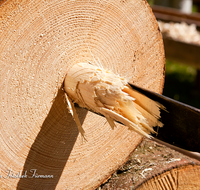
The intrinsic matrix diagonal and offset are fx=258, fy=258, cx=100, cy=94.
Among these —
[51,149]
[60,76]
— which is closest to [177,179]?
[51,149]

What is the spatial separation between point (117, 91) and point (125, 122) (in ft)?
0.39

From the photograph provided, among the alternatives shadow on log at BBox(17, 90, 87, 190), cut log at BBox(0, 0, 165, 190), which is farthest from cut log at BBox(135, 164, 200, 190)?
shadow on log at BBox(17, 90, 87, 190)

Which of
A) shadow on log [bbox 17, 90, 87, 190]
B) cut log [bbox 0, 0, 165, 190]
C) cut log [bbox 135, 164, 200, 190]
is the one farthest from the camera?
cut log [bbox 135, 164, 200, 190]

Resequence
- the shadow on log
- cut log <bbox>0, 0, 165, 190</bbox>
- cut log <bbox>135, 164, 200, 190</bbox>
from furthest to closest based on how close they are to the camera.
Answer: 1. cut log <bbox>135, 164, 200, 190</bbox>
2. the shadow on log
3. cut log <bbox>0, 0, 165, 190</bbox>

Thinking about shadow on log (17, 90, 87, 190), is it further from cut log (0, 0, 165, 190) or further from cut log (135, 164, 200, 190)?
cut log (135, 164, 200, 190)

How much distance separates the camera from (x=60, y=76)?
3.48ft

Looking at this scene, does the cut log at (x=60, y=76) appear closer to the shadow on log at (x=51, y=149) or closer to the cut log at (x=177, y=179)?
the shadow on log at (x=51, y=149)

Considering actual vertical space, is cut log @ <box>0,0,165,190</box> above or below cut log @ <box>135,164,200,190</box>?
above

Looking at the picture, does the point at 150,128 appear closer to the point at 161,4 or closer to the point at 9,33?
the point at 9,33

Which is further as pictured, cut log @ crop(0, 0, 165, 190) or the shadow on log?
the shadow on log

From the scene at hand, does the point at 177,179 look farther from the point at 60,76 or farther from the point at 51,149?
the point at 60,76

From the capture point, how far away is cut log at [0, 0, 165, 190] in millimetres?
925

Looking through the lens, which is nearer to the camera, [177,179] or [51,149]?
[51,149]

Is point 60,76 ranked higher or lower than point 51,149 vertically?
higher
